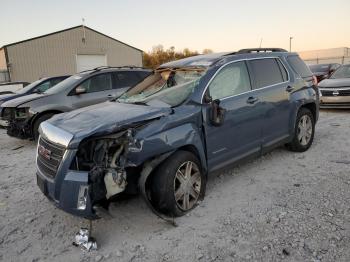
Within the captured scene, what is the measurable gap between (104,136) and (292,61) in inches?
156

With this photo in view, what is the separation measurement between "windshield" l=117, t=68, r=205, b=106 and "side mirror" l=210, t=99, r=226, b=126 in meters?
0.34

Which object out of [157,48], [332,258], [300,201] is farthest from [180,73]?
[157,48]

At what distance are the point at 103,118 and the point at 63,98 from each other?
474cm

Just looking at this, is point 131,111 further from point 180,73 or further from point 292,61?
point 292,61

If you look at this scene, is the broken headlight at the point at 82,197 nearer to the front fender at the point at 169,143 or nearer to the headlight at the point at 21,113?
the front fender at the point at 169,143

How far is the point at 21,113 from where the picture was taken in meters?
7.72

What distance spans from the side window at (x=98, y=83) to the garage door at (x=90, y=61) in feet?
72.1

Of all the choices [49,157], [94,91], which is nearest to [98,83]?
[94,91]

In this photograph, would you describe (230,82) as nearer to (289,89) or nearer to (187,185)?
(289,89)

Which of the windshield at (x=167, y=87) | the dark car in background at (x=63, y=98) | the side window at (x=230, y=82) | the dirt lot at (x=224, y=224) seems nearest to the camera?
the dirt lot at (x=224, y=224)

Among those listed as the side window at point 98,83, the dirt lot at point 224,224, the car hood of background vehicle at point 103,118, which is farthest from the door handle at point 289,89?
the side window at point 98,83

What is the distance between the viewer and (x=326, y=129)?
311 inches

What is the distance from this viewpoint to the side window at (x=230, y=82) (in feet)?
14.4

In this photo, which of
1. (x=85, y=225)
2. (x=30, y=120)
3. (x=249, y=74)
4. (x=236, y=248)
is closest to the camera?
(x=236, y=248)
